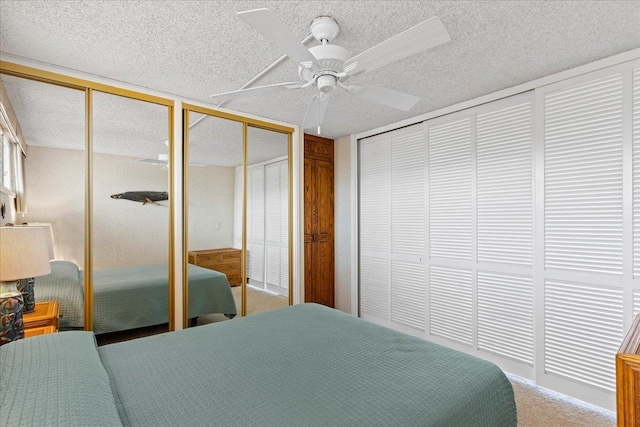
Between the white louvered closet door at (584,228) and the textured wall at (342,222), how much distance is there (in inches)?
88.1

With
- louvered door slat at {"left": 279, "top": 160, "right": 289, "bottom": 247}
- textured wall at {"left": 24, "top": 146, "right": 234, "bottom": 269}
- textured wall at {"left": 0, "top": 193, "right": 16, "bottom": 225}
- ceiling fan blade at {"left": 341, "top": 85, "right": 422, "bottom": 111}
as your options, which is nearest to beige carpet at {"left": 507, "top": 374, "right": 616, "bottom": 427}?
ceiling fan blade at {"left": 341, "top": 85, "right": 422, "bottom": 111}

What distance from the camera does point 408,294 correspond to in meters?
3.65

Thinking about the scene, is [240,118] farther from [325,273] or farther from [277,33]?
[325,273]

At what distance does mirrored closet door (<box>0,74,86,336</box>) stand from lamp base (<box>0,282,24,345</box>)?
0.49m

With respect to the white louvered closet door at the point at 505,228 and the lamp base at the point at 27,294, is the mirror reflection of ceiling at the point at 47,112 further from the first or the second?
the white louvered closet door at the point at 505,228

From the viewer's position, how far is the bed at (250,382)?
3.68ft

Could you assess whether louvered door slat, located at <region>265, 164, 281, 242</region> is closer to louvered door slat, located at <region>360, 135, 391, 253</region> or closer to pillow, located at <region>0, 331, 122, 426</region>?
louvered door slat, located at <region>360, 135, 391, 253</region>

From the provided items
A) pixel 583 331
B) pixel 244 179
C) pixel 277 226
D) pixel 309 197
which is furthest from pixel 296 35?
pixel 583 331

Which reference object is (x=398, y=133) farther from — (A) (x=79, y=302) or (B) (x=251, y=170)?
(A) (x=79, y=302)

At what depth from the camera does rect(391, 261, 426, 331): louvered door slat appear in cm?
353

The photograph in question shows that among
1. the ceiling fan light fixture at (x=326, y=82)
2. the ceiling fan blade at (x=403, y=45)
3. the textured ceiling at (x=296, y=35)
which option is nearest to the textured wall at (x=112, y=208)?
the textured ceiling at (x=296, y=35)

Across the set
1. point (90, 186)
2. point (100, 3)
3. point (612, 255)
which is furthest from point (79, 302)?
point (612, 255)

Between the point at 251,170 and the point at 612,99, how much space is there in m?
2.93

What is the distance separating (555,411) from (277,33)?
2.89 meters
